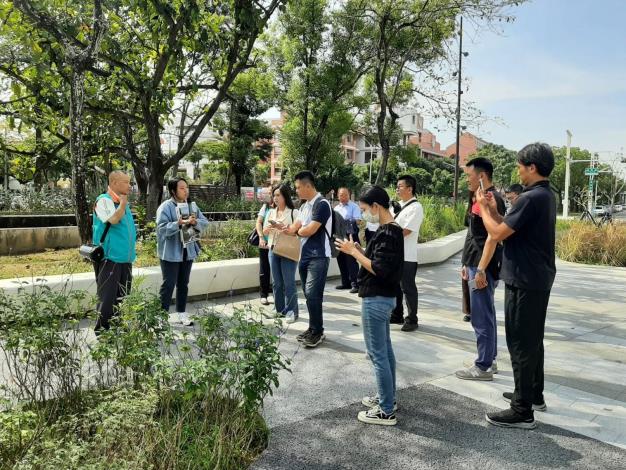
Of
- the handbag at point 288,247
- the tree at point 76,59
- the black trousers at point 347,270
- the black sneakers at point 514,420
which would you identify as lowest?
the black sneakers at point 514,420

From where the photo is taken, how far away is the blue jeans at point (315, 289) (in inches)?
205

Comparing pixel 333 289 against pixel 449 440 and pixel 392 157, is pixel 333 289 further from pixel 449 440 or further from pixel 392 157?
pixel 392 157

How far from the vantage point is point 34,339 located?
2.94 m

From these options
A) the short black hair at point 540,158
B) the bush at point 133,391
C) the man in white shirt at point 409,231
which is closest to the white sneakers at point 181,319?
the bush at point 133,391

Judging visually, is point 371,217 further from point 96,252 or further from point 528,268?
point 96,252

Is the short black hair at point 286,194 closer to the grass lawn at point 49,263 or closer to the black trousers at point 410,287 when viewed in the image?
the black trousers at point 410,287

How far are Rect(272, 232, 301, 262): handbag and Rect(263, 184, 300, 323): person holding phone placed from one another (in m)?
0.08

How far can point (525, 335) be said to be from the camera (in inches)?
136

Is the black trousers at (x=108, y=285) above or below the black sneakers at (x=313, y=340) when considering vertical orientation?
above

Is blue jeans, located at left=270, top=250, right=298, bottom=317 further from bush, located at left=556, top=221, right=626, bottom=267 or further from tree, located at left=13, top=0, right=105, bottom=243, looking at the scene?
bush, located at left=556, top=221, right=626, bottom=267

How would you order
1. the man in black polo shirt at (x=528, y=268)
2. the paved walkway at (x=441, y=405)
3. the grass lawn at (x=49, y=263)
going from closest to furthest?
the paved walkway at (x=441, y=405) → the man in black polo shirt at (x=528, y=268) → the grass lawn at (x=49, y=263)

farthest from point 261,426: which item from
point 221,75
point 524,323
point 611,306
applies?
point 221,75

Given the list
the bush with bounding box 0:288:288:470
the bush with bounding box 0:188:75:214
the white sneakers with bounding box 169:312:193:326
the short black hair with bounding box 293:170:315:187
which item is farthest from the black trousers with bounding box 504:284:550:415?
the bush with bounding box 0:188:75:214

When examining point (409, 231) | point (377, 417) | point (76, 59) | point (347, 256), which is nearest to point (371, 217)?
point (409, 231)
